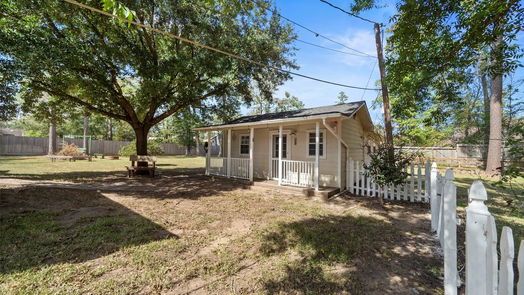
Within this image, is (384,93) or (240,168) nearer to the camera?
(384,93)

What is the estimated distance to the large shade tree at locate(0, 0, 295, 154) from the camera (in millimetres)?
7172

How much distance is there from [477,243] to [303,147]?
7.64 meters

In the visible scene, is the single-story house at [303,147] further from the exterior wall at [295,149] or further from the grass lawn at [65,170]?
the grass lawn at [65,170]

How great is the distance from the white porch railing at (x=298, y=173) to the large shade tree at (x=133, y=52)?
4323 millimetres

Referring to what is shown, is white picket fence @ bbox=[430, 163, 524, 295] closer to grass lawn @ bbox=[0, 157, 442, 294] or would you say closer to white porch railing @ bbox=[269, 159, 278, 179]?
grass lawn @ bbox=[0, 157, 442, 294]

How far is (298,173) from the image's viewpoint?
8.62 meters

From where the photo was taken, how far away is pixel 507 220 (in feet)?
16.2

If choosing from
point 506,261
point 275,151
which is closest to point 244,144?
point 275,151

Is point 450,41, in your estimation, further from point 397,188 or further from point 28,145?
point 28,145

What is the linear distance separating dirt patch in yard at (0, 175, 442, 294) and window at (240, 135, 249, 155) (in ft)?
17.3

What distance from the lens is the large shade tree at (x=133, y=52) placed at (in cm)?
717

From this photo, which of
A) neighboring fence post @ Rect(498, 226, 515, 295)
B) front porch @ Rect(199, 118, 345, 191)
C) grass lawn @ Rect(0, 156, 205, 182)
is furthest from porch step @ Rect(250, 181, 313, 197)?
grass lawn @ Rect(0, 156, 205, 182)

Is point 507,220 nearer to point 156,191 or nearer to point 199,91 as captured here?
point 156,191

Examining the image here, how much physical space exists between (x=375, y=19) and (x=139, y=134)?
1132cm
